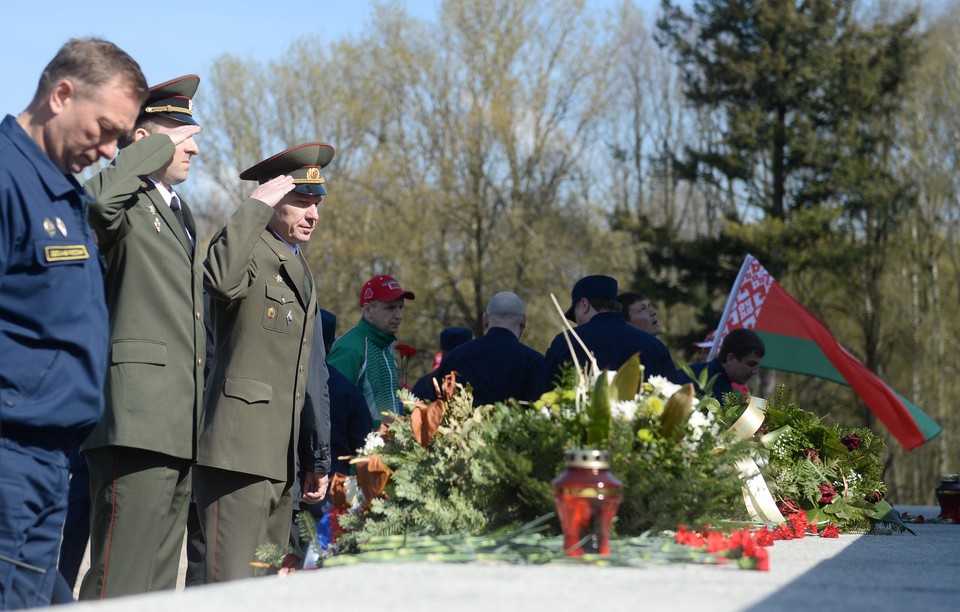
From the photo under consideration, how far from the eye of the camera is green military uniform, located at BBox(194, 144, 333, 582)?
15.1 feet

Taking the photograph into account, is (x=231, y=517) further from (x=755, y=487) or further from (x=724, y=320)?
(x=724, y=320)

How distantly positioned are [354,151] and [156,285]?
2484 centimetres

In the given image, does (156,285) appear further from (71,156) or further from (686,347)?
(686,347)

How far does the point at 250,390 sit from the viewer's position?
4742mm

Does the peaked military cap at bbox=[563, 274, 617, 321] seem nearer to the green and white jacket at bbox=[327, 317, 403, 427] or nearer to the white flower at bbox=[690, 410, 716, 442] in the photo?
the green and white jacket at bbox=[327, 317, 403, 427]

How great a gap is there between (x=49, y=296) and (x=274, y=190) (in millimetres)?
1597

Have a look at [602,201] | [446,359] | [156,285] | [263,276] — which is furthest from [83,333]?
[602,201]

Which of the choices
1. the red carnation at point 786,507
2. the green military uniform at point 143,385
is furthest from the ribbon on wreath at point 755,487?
the green military uniform at point 143,385

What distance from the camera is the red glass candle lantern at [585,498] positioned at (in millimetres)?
3422

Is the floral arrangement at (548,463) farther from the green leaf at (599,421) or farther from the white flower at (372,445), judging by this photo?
the white flower at (372,445)

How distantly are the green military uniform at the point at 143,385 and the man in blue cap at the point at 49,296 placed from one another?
506 mm

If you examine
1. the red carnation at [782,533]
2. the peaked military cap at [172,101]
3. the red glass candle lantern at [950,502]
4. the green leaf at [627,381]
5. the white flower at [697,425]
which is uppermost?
the peaked military cap at [172,101]

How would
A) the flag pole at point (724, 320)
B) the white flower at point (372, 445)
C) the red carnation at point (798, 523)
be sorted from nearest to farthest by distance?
the white flower at point (372, 445) < the red carnation at point (798, 523) < the flag pole at point (724, 320)

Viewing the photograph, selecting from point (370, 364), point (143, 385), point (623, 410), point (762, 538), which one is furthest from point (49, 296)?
point (370, 364)
